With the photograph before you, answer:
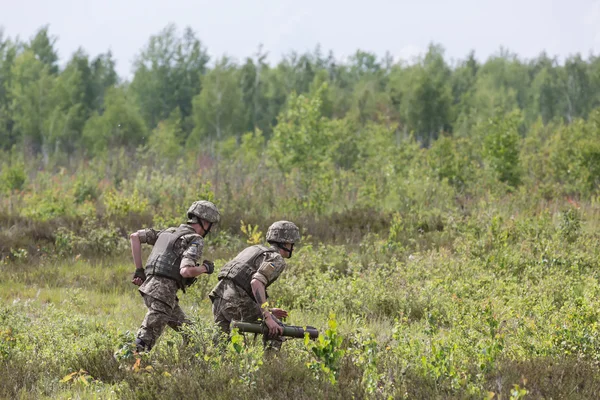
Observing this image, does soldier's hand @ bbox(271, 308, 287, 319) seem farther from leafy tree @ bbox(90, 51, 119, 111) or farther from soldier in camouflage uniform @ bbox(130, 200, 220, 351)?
leafy tree @ bbox(90, 51, 119, 111)

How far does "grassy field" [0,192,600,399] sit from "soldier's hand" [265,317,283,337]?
21cm

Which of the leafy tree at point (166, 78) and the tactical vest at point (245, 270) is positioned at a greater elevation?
the leafy tree at point (166, 78)

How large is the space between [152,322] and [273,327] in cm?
131

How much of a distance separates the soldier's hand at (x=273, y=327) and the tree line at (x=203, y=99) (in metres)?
44.0

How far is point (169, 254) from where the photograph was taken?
6613 millimetres

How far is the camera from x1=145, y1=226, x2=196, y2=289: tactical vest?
661 cm

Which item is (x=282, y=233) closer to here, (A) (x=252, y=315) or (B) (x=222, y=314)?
(A) (x=252, y=315)

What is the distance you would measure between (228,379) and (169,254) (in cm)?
171

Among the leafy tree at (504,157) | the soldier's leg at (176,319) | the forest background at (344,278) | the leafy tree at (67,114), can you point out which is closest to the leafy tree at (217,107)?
the leafy tree at (67,114)

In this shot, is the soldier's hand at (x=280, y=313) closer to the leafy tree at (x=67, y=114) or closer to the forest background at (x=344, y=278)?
the forest background at (x=344, y=278)

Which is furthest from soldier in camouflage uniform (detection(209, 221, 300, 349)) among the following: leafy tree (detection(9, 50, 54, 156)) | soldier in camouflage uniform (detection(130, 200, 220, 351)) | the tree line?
leafy tree (detection(9, 50, 54, 156))

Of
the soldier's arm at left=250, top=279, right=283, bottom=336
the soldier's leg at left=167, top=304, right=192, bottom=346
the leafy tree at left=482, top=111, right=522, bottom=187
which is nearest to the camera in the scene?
the soldier's arm at left=250, top=279, right=283, bottom=336

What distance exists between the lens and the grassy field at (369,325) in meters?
5.18

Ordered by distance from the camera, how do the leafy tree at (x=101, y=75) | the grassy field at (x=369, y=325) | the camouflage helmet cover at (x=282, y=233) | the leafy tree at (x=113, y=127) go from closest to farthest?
the grassy field at (x=369, y=325)
the camouflage helmet cover at (x=282, y=233)
the leafy tree at (x=113, y=127)
the leafy tree at (x=101, y=75)
